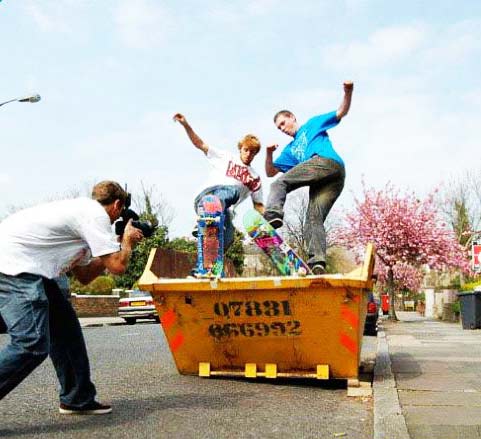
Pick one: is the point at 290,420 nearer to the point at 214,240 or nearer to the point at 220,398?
the point at 220,398

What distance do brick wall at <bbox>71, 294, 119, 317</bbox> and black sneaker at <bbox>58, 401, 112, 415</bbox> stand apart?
30.2 m

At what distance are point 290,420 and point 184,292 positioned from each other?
1607 mm

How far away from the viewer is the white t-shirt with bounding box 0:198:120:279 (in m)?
4.16

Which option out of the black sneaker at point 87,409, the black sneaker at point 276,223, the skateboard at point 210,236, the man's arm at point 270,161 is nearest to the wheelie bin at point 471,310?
the man's arm at point 270,161

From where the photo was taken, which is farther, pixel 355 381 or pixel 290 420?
pixel 355 381

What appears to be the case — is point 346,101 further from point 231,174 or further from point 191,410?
point 191,410

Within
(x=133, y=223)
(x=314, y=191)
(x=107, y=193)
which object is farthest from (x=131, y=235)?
(x=314, y=191)

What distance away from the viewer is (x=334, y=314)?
550cm

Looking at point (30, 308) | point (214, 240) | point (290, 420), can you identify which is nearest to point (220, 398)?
point (290, 420)

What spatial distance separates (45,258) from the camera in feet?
14.0

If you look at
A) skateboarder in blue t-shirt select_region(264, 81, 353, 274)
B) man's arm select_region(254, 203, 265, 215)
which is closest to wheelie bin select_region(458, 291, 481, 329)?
skateboarder in blue t-shirt select_region(264, 81, 353, 274)

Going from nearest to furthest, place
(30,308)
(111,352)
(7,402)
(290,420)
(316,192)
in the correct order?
(30,308)
(290,420)
(7,402)
(316,192)
(111,352)

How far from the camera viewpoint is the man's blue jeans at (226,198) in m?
6.20

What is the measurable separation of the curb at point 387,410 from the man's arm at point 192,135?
2638 millimetres
